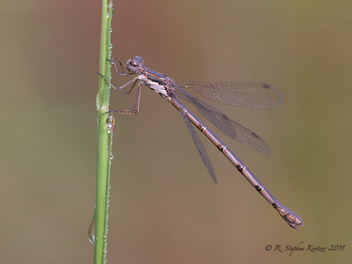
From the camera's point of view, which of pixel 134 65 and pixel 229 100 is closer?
pixel 134 65

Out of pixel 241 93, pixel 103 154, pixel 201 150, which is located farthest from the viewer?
pixel 241 93

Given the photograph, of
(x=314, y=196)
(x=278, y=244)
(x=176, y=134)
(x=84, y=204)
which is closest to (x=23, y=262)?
(x=84, y=204)

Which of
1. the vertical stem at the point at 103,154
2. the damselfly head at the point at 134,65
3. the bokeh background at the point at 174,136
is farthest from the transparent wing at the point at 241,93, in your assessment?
the vertical stem at the point at 103,154

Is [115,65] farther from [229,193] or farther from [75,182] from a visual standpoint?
[229,193]

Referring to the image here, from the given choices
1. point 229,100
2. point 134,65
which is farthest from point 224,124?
point 134,65

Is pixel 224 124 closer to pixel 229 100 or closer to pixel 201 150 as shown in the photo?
pixel 229 100

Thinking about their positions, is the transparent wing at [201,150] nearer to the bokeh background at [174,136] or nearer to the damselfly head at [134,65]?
the damselfly head at [134,65]
